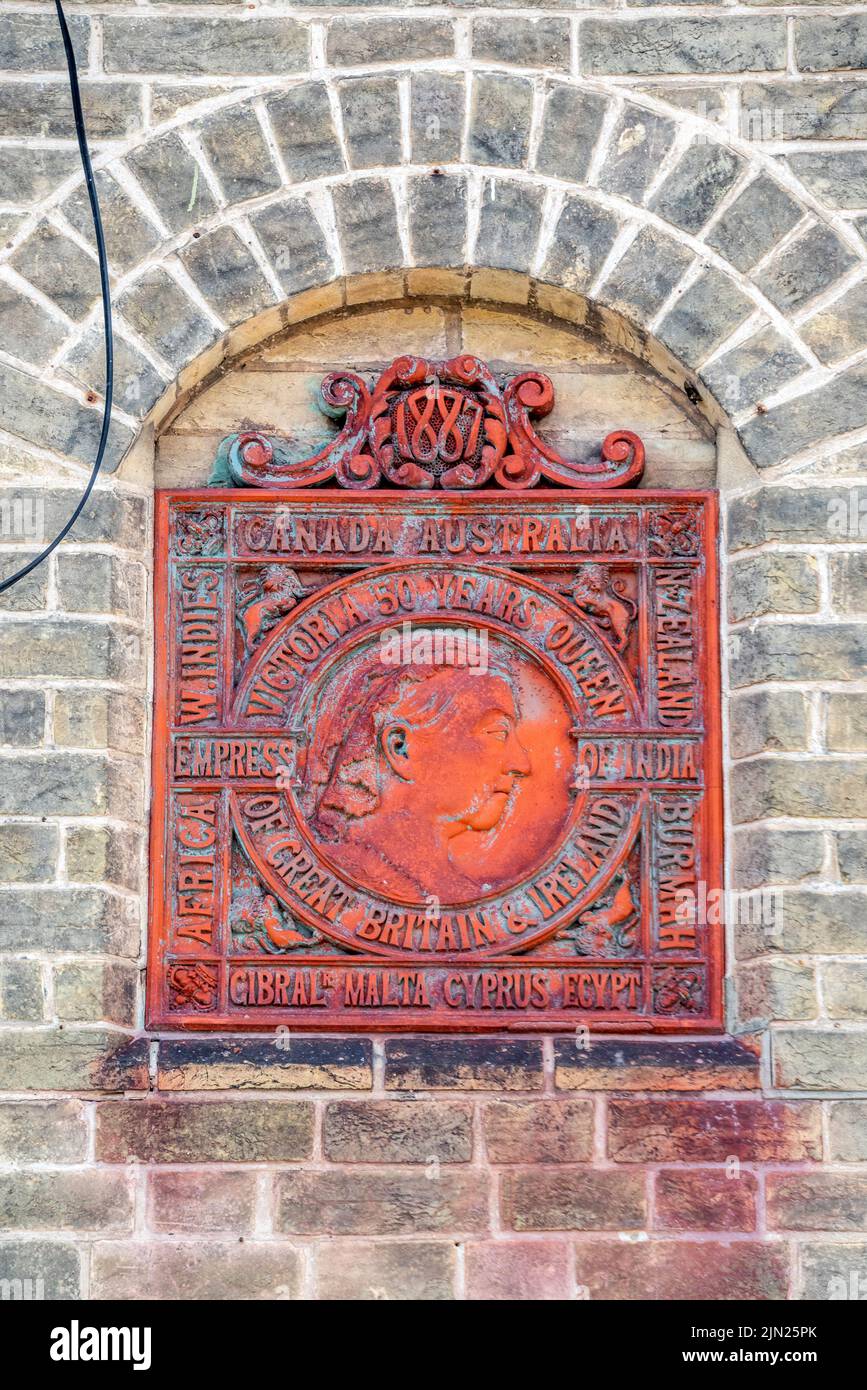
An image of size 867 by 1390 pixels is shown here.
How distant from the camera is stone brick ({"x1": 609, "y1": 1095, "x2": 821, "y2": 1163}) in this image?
5.12 m

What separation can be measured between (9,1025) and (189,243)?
2172 millimetres

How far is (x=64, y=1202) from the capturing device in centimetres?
509

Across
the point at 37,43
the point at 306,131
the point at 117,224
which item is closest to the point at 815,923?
the point at 306,131

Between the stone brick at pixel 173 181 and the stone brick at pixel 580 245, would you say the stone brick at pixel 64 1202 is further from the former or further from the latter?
the stone brick at pixel 580 245

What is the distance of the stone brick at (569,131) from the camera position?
564 centimetres

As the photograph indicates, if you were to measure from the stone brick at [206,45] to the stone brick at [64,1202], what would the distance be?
3.03 metres

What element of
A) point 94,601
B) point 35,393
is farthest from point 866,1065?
point 35,393

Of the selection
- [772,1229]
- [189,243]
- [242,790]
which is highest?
[189,243]

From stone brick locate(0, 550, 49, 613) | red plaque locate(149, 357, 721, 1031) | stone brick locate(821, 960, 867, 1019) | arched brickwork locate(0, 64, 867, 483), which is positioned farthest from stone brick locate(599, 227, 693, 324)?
stone brick locate(821, 960, 867, 1019)

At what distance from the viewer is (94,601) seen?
543 centimetres

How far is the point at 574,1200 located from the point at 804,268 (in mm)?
2580

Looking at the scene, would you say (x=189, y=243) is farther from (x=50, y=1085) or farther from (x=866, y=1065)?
(x=866, y=1065)

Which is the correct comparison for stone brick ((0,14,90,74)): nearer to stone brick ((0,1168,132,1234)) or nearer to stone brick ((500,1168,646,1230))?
stone brick ((0,1168,132,1234))

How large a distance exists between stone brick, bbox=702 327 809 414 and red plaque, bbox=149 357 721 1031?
301 millimetres
